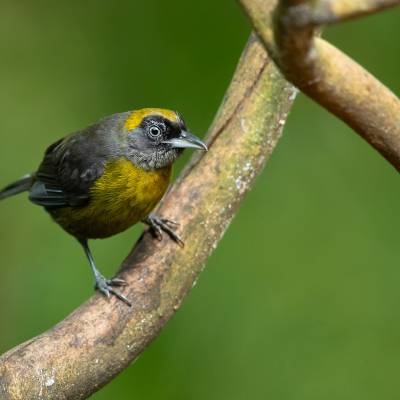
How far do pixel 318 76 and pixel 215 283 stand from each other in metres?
3.03

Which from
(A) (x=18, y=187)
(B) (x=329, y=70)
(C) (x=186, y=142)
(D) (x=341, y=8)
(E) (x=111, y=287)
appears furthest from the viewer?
(A) (x=18, y=187)

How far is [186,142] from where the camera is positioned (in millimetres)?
3992

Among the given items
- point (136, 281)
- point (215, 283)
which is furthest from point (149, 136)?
point (215, 283)

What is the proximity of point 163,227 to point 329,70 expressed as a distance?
5.11 feet

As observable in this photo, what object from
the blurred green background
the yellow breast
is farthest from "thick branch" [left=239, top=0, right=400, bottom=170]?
the blurred green background

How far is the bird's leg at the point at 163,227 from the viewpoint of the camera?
146 inches

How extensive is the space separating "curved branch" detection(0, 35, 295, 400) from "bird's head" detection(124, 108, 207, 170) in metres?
0.18

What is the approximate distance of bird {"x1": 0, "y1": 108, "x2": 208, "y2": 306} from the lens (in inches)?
158

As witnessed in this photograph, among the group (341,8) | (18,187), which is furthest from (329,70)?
(18,187)

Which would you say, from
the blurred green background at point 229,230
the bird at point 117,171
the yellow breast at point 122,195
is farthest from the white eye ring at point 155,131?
the blurred green background at point 229,230

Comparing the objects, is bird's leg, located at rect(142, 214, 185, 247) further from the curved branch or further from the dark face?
the dark face

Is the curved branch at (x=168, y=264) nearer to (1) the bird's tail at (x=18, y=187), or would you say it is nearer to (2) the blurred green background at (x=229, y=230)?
(1) the bird's tail at (x=18, y=187)

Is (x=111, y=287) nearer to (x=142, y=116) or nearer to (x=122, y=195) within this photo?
(x=122, y=195)

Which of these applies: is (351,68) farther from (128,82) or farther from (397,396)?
(128,82)
